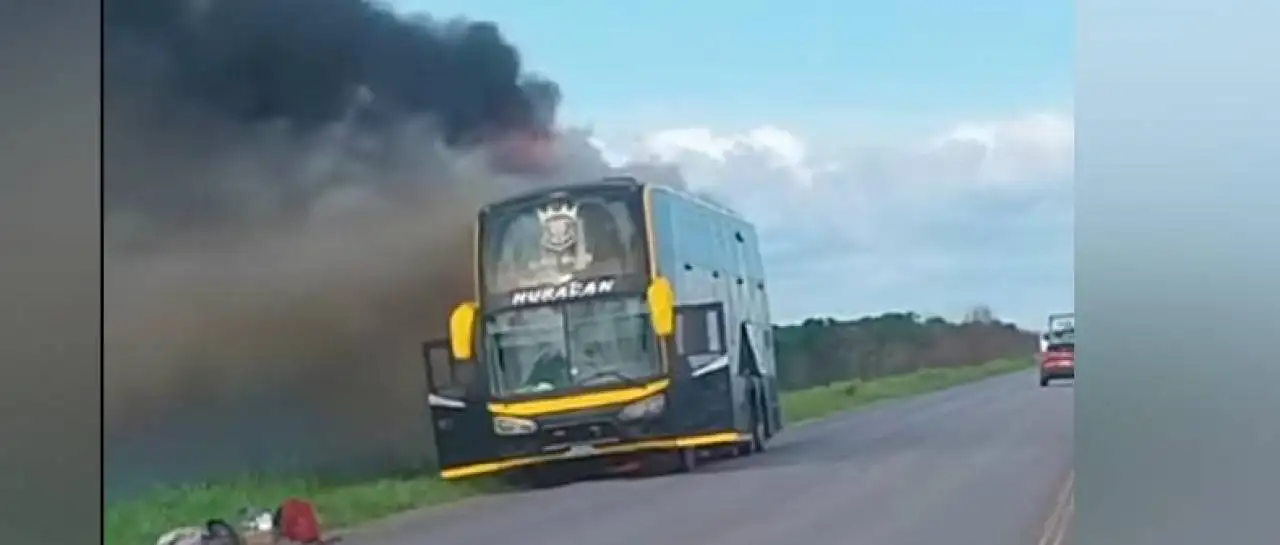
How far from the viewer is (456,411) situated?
3.36 metres

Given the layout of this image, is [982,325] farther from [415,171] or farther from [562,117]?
[415,171]

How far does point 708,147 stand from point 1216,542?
110cm

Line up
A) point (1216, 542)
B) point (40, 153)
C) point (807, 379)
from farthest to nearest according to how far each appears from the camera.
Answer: point (40, 153)
point (807, 379)
point (1216, 542)

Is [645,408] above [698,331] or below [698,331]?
below

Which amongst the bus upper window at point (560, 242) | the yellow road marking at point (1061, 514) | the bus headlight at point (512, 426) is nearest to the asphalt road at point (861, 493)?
the yellow road marking at point (1061, 514)

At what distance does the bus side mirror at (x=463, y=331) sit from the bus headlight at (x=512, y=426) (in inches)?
5.1

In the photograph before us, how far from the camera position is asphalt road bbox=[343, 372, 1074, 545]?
317cm

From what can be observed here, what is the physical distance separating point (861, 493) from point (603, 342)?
1.76 ft

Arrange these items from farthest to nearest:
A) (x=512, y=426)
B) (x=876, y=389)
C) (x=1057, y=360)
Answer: (x=512, y=426) → (x=876, y=389) → (x=1057, y=360)

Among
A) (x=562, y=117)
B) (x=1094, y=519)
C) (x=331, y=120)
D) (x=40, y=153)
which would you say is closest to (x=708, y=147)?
(x=562, y=117)

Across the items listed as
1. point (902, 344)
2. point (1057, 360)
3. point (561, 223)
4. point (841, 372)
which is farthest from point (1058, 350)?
point (561, 223)

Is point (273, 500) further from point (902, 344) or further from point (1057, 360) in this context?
point (1057, 360)

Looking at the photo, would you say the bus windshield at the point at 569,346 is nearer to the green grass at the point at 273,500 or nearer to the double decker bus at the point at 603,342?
the double decker bus at the point at 603,342

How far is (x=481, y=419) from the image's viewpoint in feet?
11.0
